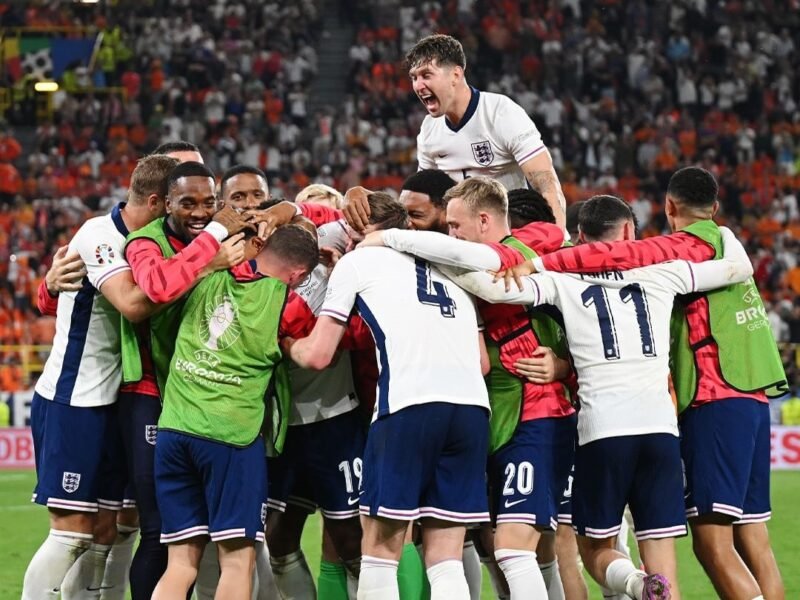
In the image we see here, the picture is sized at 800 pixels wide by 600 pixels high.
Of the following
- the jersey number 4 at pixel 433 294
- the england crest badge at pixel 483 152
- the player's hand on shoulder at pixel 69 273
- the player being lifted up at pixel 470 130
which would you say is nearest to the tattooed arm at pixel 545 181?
the player being lifted up at pixel 470 130

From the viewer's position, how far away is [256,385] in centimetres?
585

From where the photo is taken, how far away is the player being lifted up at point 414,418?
18.4 ft

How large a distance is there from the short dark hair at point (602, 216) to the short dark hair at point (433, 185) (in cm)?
72

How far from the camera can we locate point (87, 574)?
665 centimetres

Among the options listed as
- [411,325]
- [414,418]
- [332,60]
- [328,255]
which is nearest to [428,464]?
[414,418]

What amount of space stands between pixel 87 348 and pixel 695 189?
3196 millimetres

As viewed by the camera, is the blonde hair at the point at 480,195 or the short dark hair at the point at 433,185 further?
the short dark hair at the point at 433,185

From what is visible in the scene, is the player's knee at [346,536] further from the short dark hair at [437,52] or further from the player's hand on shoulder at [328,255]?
the short dark hair at [437,52]

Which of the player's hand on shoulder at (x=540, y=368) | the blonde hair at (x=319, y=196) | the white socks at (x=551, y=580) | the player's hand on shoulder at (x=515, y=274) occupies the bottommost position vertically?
the white socks at (x=551, y=580)

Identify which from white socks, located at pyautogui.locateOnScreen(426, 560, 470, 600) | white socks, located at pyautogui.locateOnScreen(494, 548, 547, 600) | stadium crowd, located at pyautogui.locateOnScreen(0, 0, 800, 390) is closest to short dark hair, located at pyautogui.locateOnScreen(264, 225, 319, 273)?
white socks, located at pyautogui.locateOnScreen(426, 560, 470, 600)

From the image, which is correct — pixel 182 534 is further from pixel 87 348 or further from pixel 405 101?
pixel 405 101

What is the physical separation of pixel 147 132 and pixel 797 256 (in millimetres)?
12658

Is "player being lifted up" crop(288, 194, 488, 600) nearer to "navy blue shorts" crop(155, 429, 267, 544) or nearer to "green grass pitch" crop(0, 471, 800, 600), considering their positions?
"navy blue shorts" crop(155, 429, 267, 544)

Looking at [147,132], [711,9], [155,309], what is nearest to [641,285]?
[155,309]
